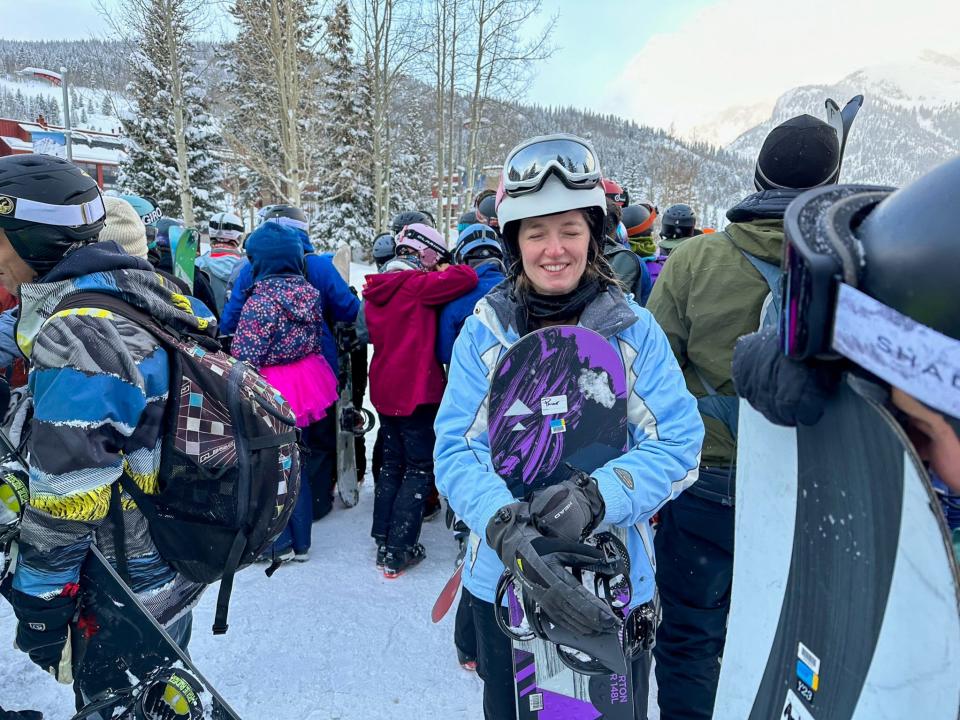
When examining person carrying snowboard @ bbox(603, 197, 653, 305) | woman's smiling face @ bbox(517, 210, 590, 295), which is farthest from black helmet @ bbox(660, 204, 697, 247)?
woman's smiling face @ bbox(517, 210, 590, 295)

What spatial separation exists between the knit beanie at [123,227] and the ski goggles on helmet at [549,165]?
7.85 feet

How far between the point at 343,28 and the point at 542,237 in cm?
2565

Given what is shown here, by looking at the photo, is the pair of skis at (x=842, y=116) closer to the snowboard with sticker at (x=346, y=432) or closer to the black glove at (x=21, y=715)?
the snowboard with sticker at (x=346, y=432)

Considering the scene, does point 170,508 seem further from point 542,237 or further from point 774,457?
point 774,457

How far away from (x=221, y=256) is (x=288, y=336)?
2147 millimetres

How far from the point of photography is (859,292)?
59 centimetres

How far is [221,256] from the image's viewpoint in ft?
16.9

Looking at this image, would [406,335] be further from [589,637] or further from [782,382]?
[782,382]

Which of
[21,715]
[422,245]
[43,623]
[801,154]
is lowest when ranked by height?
[21,715]

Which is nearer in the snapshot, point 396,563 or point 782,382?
point 782,382

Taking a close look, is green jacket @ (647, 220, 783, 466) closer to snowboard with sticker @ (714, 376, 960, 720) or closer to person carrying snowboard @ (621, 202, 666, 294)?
snowboard with sticker @ (714, 376, 960, 720)

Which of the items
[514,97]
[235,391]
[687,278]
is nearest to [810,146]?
[687,278]

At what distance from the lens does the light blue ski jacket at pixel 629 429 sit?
1.49 metres

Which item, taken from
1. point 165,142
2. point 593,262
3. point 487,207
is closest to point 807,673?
point 593,262
